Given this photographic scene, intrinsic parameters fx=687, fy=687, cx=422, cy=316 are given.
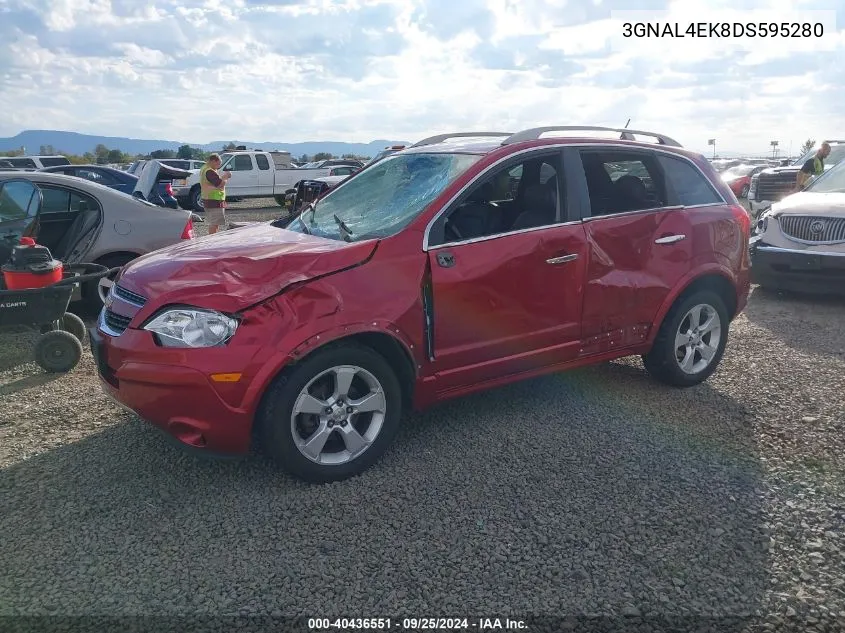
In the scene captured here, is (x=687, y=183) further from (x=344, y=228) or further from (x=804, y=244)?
(x=804, y=244)

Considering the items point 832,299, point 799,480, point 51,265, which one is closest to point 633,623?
point 799,480

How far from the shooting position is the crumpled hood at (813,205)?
7828mm

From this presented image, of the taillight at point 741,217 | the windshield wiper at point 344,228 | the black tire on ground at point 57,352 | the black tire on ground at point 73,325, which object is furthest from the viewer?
→ the black tire on ground at point 73,325

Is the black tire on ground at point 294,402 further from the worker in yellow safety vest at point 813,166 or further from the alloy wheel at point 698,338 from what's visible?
the worker in yellow safety vest at point 813,166

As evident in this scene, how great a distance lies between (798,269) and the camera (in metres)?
7.95

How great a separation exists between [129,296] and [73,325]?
2758 mm

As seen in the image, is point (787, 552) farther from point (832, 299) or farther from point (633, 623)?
point (832, 299)

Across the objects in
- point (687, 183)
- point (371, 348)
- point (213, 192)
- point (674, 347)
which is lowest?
point (674, 347)

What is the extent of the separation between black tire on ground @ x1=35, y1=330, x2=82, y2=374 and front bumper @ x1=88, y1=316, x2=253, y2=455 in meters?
2.33

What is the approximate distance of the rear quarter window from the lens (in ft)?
16.3

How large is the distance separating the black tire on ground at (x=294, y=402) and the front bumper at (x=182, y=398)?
11 centimetres

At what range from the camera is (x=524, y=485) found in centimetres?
367

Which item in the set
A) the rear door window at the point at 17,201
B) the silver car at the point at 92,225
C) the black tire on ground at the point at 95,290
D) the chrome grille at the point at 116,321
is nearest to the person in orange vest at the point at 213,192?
the silver car at the point at 92,225

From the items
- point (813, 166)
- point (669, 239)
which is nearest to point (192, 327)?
point (669, 239)
